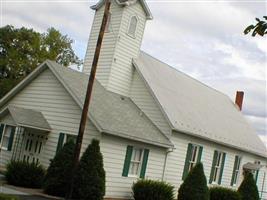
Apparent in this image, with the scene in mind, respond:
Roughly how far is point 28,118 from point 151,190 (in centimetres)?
659

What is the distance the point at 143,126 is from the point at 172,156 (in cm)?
258

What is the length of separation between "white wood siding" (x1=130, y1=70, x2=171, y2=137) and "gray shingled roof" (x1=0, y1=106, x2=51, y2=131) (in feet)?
18.5

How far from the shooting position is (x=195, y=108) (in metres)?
30.6

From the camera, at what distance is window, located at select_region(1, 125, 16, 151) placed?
2461 centimetres

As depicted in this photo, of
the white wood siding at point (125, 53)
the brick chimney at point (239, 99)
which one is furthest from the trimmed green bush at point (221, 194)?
the brick chimney at point (239, 99)

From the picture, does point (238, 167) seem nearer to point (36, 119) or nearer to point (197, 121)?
point (197, 121)

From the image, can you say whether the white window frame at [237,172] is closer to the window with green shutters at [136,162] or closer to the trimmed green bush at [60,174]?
the window with green shutters at [136,162]

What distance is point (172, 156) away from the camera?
25.8 meters

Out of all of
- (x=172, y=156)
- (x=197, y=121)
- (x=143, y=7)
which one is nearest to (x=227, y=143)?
(x=197, y=121)

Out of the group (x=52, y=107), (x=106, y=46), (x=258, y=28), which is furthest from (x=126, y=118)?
(x=258, y=28)

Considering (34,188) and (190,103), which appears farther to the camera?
(190,103)

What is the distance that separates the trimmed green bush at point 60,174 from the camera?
1947 cm

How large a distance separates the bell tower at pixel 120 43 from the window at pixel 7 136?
220 inches

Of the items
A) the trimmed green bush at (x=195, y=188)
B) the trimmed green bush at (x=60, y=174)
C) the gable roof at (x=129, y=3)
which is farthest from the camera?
the gable roof at (x=129, y=3)
